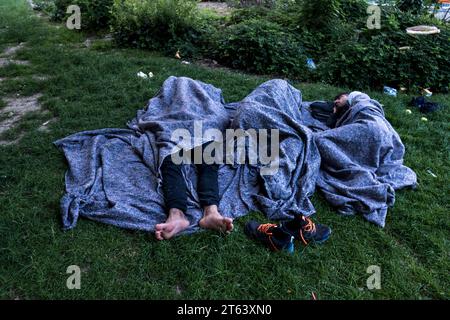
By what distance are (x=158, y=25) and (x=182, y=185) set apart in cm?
450

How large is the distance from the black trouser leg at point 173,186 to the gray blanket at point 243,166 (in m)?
0.06

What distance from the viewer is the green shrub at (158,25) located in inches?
246

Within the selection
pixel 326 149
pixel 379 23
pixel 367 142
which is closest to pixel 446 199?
pixel 367 142

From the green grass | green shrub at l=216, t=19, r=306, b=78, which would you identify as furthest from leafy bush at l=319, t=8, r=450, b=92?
the green grass

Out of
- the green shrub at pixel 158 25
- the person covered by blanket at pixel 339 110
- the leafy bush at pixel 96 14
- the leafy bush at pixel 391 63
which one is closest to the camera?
the person covered by blanket at pixel 339 110

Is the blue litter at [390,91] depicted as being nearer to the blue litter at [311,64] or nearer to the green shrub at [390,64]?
the green shrub at [390,64]

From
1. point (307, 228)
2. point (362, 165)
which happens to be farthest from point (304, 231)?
point (362, 165)

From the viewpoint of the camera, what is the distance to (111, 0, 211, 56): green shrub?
624 cm

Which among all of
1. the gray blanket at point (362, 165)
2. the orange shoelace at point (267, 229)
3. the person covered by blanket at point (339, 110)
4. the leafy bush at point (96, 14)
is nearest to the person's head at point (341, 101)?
the person covered by blanket at point (339, 110)

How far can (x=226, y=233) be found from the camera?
2.52 m

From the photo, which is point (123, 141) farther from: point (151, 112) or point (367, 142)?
point (367, 142)

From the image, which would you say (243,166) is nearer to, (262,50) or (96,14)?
(262,50)

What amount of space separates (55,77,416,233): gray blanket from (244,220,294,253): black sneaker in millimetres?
262

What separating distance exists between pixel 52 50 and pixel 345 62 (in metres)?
4.50
